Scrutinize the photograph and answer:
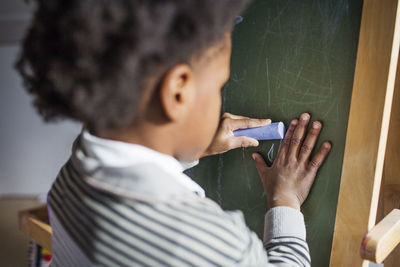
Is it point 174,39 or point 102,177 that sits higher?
point 174,39

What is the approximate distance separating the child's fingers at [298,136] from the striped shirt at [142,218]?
25 centimetres

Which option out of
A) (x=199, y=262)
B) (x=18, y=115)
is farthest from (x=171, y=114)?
(x=18, y=115)

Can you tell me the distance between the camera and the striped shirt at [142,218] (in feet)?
1.63

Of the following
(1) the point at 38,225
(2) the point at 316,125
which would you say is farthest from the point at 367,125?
(1) the point at 38,225

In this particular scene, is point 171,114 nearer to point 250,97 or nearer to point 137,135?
point 137,135

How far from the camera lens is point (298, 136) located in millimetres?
767

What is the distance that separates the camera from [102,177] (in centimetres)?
51

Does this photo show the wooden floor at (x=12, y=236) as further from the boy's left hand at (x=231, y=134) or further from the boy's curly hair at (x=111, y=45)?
the boy's curly hair at (x=111, y=45)

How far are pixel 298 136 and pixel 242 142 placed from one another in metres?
0.12

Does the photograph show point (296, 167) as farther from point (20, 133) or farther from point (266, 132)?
point (20, 133)

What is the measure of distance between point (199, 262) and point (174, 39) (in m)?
0.28

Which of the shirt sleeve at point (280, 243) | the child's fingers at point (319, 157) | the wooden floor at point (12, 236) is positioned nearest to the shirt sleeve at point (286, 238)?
the shirt sleeve at point (280, 243)

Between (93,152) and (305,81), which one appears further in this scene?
(305,81)

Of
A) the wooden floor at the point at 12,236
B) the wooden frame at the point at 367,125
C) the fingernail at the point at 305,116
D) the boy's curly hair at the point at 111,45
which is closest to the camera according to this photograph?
the boy's curly hair at the point at 111,45
